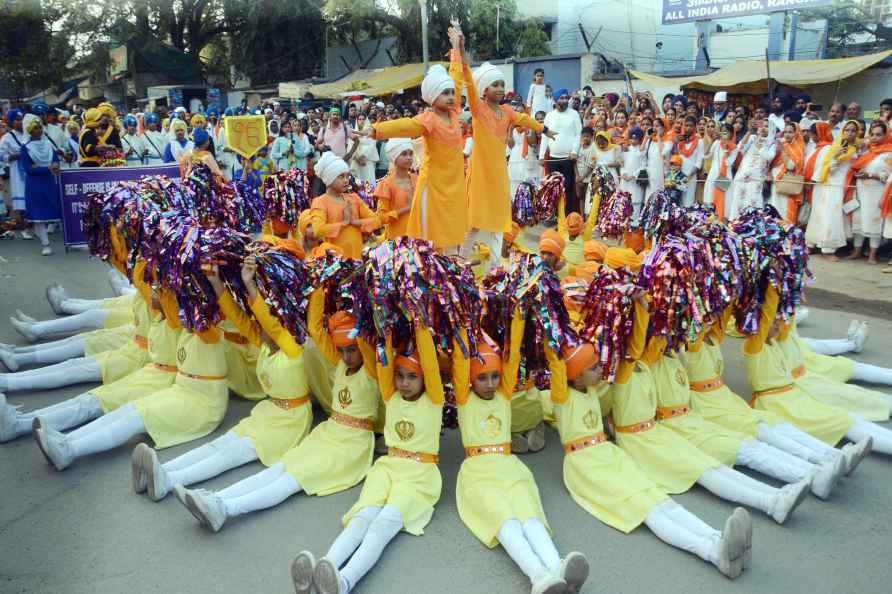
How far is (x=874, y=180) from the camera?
9555 millimetres

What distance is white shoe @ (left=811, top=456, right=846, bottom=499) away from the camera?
4016mm

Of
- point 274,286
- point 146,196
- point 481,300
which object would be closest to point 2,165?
point 146,196

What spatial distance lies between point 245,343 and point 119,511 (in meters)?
1.66

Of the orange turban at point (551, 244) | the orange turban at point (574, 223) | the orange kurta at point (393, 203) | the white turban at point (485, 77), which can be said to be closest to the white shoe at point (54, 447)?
the orange kurta at point (393, 203)

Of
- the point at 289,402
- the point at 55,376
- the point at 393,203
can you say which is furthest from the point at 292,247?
the point at 55,376

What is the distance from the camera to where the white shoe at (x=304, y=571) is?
3248 millimetres

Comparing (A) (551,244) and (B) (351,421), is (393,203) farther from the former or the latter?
(B) (351,421)

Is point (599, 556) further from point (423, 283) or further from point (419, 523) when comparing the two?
point (423, 283)

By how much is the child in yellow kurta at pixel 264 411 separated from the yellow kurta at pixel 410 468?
2.43 ft

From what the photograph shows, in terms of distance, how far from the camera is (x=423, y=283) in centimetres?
386

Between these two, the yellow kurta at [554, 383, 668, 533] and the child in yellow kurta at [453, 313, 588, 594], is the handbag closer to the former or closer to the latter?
the yellow kurta at [554, 383, 668, 533]

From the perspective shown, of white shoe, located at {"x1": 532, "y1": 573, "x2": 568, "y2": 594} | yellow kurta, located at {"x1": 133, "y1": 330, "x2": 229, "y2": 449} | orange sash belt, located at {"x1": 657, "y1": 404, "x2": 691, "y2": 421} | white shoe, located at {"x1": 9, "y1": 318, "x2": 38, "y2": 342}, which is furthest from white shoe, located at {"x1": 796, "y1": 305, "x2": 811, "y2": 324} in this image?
white shoe, located at {"x1": 9, "y1": 318, "x2": 38, "y2": 342}

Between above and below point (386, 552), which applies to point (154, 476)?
above

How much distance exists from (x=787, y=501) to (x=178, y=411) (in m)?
3.65
